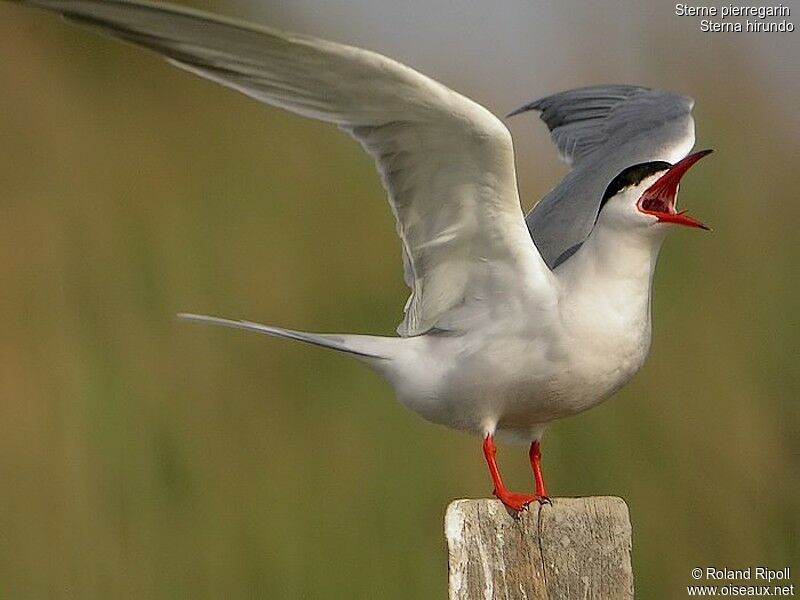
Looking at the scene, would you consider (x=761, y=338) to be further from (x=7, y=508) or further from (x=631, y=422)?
(x=7, y=508)

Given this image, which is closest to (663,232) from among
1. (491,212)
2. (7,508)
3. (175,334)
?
(491,212)

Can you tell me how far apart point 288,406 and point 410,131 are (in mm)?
1836

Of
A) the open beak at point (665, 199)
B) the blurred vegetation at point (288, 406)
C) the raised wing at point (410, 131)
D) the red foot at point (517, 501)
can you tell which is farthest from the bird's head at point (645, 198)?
the blurred vegetation at point (288, 406)

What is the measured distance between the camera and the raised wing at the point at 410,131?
111 inches

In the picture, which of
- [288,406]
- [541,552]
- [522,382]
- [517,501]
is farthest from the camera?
[288,406]

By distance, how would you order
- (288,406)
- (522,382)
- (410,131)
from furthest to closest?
(288,406) < (522,382) < (410,131)

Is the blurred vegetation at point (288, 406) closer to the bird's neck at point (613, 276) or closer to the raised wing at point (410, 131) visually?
the raised wing at point (410, 131)

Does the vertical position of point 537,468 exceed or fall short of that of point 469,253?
it falls short

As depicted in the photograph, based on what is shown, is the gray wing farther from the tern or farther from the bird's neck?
the bird's neck

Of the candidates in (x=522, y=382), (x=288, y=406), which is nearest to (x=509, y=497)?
(x=522, y=382)

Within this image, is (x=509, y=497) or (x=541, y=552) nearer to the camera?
(x=541, y=552)

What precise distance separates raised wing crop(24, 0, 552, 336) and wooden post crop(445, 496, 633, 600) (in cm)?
65

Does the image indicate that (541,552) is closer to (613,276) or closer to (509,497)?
(509,497)

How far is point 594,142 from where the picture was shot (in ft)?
14.3
